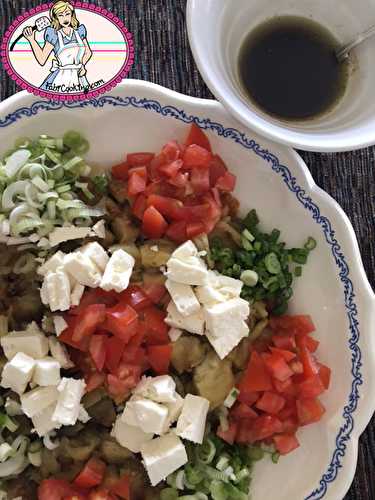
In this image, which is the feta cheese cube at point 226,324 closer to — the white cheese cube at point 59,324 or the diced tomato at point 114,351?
the diced tomato at point 114,351

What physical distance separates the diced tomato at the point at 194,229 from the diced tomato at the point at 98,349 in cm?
42

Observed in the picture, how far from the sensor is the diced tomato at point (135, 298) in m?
1.83

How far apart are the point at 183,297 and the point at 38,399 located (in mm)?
539

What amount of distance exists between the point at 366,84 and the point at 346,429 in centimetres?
112

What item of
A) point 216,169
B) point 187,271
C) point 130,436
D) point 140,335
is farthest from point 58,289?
point 216,169

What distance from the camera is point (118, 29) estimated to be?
Answer: 2.18 meters

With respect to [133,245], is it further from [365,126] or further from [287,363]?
[365,126]

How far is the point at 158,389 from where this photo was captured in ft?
5.90

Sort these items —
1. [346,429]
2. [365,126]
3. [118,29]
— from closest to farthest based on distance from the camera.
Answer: [365,126] → [346,429] → [118,29]

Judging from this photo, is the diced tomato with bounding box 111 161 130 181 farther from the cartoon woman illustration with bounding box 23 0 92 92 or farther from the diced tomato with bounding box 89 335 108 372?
the diced tomato with bounding box 89 335 108 372

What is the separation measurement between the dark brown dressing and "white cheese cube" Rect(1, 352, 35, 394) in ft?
3.59

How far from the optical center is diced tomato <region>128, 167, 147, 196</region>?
1.90 m

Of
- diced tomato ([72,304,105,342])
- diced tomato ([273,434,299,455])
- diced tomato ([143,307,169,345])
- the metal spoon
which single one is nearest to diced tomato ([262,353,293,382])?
diced tomato ([273,434,299,455])

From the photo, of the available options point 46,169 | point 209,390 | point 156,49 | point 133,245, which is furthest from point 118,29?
point 209,390
